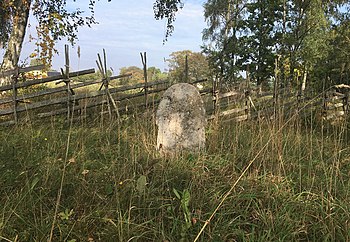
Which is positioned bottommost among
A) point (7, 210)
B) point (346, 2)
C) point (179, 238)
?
point (179, 238)

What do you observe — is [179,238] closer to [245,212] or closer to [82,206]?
[245,212]

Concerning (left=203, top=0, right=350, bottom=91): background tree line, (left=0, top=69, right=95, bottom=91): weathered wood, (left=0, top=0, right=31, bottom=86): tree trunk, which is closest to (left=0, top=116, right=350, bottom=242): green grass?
(left=0, top=69, right=95, bottom=91): weathered wood

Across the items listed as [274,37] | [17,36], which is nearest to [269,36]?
[274,37]

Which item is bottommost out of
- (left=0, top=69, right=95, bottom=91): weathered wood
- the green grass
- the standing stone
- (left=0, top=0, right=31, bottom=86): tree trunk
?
the green grass

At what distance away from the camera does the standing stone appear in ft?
11.3

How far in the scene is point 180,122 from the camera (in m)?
3.47

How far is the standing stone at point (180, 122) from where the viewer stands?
3.43 metres

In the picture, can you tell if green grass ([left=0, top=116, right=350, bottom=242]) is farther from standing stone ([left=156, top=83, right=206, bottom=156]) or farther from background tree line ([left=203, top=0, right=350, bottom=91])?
background tree line ([left=203, top=0, right=350, bottom=91])

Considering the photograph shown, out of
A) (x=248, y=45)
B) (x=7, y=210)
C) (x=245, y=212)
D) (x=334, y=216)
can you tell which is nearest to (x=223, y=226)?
(x=245, y=212)

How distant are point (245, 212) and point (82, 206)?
3.75 ft

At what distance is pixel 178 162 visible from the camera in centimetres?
283

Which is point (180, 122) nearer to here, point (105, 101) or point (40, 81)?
point (105, 101)

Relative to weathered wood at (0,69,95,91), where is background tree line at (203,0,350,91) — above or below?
above

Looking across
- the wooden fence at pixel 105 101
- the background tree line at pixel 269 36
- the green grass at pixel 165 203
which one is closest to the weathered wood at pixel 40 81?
the wooden fence at pixel 105 101
